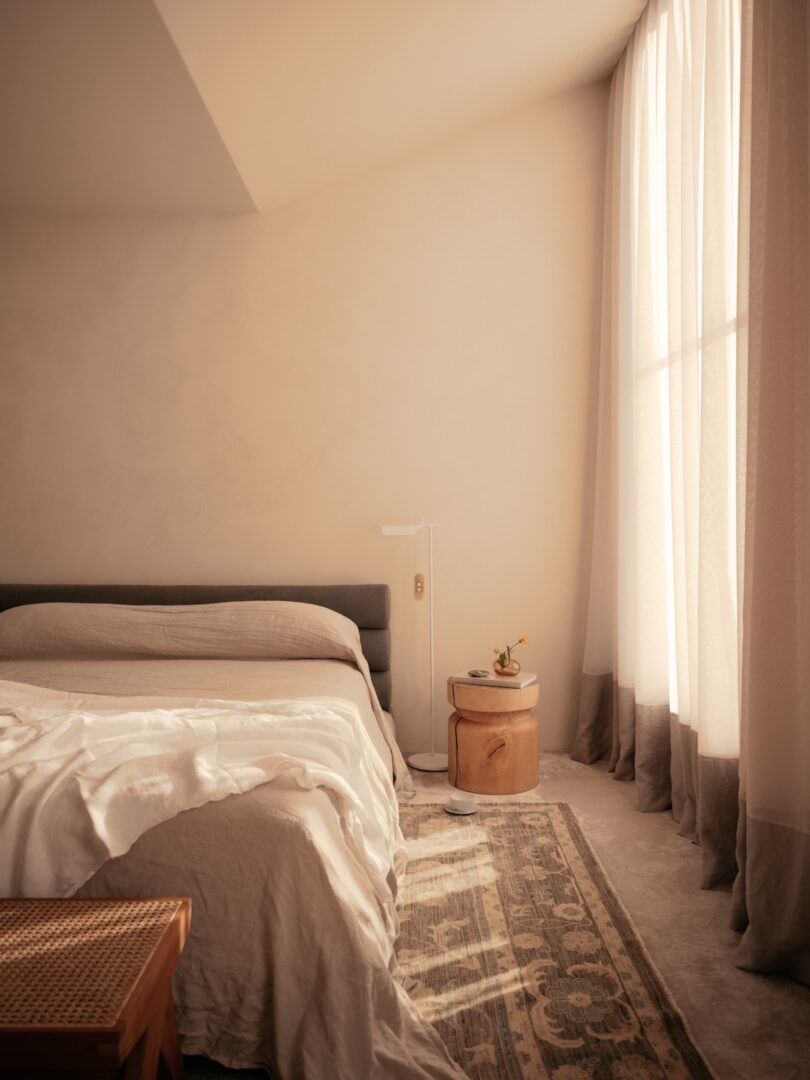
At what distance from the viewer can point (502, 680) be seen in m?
3.32

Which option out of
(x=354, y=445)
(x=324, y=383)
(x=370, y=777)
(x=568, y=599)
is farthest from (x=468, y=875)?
(x=324, y=383)

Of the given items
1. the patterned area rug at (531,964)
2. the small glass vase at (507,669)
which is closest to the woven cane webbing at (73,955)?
the patterned area rug at (531,964)

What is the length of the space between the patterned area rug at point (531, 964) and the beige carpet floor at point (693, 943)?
0.18ft

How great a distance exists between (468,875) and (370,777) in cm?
44

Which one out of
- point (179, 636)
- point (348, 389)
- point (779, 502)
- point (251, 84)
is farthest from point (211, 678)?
point (251, 84)

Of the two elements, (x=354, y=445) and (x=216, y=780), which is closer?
(x=216, y=780)

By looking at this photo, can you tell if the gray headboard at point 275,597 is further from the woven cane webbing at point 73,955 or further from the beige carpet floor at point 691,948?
the woven cane webbing at point 73,955

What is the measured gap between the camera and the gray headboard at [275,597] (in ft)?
12.3

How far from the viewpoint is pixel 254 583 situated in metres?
3.91

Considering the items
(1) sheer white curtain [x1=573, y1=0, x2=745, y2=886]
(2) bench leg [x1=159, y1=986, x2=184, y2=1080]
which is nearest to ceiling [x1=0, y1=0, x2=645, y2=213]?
(1) sheer white curtain [x1=573, y1=0, x2=745, y2=886]

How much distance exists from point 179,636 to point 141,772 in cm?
161

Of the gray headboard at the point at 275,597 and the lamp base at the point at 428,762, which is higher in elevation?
the gray headboard at the point at 275,597

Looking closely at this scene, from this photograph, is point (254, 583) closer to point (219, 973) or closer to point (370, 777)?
point (370, 777)

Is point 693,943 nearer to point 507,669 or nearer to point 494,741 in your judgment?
point 494,741
